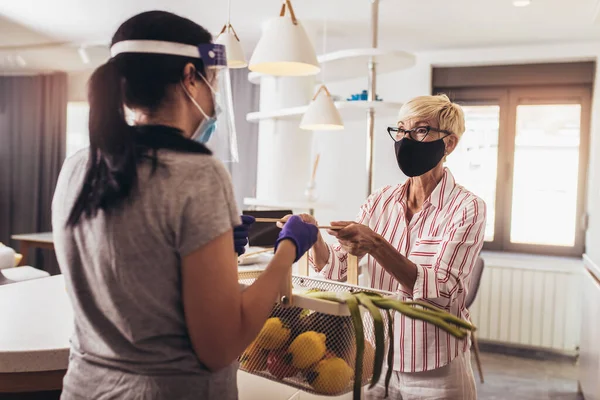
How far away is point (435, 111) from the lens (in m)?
1.44

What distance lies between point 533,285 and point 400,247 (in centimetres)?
293

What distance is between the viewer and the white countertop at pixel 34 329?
1.08 meters

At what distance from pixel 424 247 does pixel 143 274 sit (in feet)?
2.67

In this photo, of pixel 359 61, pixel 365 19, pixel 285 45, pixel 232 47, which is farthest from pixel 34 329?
pixel 365 19

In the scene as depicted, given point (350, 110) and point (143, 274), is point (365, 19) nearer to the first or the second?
point (350, 110)

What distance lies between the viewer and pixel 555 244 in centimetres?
414

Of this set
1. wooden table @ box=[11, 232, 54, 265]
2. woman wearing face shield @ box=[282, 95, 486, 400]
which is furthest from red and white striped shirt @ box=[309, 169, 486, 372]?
wooden table @ box=[11, 232, 54, 265]

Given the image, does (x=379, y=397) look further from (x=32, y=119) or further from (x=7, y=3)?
(x=32, y=119)

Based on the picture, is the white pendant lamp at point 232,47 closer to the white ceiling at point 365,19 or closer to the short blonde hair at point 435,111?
the short blonde hair at point 435,111

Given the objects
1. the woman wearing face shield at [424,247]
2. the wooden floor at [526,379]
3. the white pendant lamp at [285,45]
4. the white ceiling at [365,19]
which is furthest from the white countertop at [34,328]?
the wooden floor at [526,379]

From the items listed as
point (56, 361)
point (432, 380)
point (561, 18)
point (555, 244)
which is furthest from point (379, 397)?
point (555, 244)

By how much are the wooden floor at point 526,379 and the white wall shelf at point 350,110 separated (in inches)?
70.2

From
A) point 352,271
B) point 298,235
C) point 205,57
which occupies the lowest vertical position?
point 352,271

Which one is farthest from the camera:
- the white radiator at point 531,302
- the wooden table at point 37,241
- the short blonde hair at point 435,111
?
the wooden table at point 37,241
